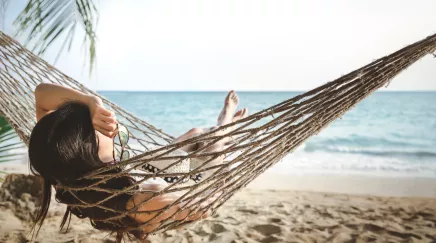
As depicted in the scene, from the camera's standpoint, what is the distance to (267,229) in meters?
2.28

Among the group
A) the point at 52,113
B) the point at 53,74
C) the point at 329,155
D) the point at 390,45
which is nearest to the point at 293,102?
the point at 52,113

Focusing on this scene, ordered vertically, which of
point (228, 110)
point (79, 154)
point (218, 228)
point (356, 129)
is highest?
point (228, 110)

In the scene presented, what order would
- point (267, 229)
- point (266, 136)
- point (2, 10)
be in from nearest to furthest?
point (266, 136)
point (2, 10)
point (267, 229)

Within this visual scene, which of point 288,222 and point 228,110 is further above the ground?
point 228,110

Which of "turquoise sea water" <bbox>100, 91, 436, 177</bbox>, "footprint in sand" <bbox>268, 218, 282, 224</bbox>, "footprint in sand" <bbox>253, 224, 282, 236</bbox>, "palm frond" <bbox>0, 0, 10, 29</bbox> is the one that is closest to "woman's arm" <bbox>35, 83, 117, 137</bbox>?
"palm frond" <bbox>0, 0, 10, 29</bbox>

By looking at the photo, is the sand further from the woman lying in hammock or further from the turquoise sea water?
the turquoise sea water

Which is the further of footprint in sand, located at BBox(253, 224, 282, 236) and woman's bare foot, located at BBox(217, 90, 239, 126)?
footprint in sand, located at BBox(253, 224, 282, 236)

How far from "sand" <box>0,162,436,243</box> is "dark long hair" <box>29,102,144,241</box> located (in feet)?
2.24

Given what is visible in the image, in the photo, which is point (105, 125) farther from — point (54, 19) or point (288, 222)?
point (288, 222)

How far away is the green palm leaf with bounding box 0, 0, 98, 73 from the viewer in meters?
1.77

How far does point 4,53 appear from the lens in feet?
5.66

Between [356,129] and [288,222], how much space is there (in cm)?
630

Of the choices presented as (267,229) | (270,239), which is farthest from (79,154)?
(267,229)

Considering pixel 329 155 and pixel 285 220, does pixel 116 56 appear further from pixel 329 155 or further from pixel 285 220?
pixel 285 220
